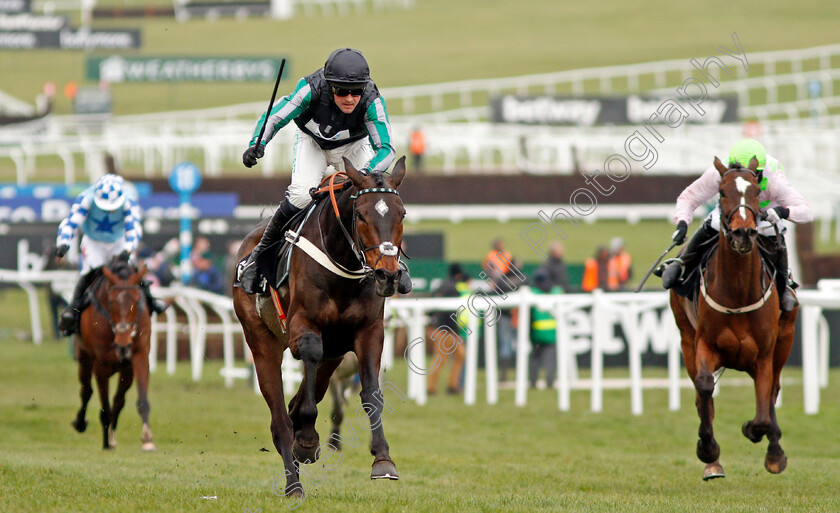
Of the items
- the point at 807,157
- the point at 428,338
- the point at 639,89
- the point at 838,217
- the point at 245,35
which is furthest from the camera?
the point at 245,35

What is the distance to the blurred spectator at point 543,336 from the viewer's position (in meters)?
14.4

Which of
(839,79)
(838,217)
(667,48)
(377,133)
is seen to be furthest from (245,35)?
(377,133)

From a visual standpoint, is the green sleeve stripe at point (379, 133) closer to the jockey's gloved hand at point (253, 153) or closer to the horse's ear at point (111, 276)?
the jockey's gloved hand at point (253, 153)

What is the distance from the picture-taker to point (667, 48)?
4991cm

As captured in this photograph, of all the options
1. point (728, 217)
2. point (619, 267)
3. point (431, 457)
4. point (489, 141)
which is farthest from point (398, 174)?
point (489, 141)

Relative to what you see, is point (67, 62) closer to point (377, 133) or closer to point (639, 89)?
point (639, 89)

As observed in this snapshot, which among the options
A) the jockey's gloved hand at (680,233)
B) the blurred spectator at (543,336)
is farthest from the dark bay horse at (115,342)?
the blurred spectator at (543,336)

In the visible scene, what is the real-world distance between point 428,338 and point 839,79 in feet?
88.6

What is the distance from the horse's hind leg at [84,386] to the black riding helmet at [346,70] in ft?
15.4

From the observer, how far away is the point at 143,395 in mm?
10297

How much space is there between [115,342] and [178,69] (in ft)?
86.5

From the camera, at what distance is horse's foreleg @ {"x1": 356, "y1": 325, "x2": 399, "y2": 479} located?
5953 millimetres

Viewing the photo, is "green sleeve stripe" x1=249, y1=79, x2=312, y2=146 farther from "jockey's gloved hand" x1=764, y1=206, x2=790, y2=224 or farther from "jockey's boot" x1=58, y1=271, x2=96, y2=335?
"jockey's boot" x1=58, y1=271, x2=96, y2=335

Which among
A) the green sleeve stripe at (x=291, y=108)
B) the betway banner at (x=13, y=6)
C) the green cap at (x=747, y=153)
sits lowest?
the green cap at (x=747, y=153)
